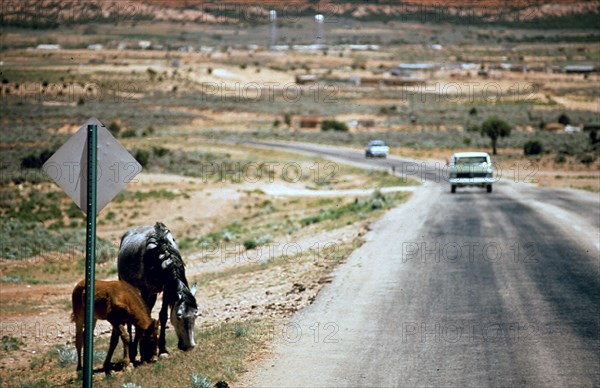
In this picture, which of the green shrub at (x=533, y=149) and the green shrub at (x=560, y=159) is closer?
the green shrub at (x=560, y=159)

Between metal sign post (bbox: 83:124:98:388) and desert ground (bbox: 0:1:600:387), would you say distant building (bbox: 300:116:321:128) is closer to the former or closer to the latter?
desert ground (bbox: 0:1:600:387)

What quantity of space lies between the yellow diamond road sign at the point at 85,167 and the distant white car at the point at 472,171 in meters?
33.0

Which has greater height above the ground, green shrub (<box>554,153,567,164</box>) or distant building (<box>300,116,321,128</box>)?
distant building (<box>300,116,321,128</box>)

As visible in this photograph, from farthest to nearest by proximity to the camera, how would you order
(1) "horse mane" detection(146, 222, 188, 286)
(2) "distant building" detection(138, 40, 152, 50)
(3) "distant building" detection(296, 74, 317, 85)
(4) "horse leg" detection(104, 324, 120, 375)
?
(2) "distant building" detection(138, 40, 152, 50) → (3) "distant building" detection(296, 74, 317, 85) → (1) "horse mane" detection(146, 222, 188, 286) → (4) "horse leg" detection(104, 324, 120, 375)

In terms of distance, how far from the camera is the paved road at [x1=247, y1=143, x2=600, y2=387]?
1125cm

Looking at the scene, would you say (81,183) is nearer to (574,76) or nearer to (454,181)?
(454,181)

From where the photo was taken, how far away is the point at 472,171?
40594mm

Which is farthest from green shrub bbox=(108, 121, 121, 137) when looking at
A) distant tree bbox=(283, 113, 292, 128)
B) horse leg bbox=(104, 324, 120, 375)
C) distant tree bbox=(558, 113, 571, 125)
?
horse leg bbox=(104, 324, 120, 375)

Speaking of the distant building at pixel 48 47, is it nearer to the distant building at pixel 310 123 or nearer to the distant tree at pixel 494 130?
the distant building at pixel 310 123

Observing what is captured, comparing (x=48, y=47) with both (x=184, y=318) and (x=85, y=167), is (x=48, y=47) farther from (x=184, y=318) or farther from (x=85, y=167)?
(x=85, y=167)

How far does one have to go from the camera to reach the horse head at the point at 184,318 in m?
12.4

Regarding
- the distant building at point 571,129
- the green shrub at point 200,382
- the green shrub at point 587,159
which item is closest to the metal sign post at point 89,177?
the green shrub at point 200,382

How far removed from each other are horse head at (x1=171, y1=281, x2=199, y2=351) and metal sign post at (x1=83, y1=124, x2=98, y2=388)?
428cm

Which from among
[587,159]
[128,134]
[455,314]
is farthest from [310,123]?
[455,314]
